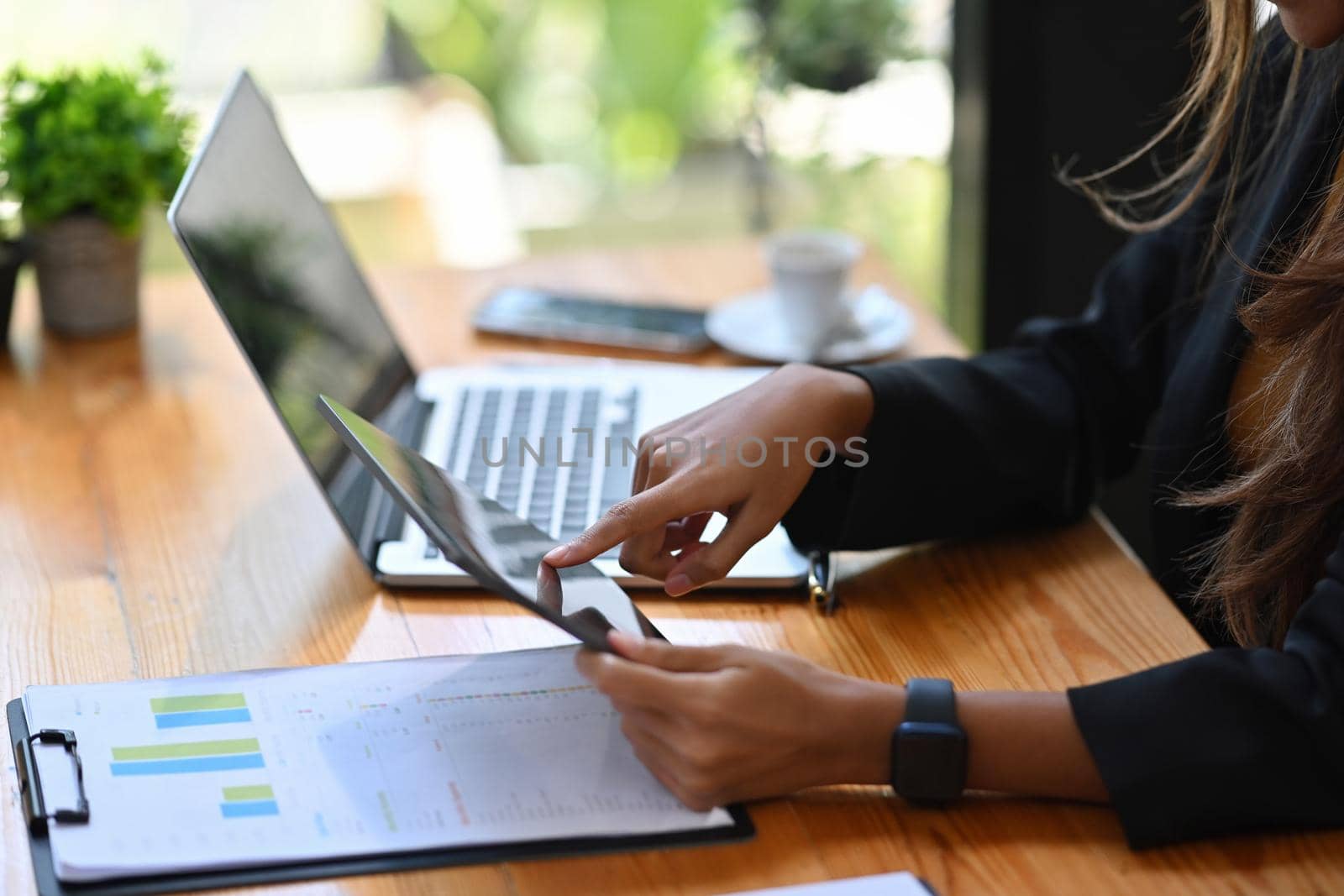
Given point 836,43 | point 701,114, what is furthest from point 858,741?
point 701,114

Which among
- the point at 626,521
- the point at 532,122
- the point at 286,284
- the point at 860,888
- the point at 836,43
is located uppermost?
the point at 836,43

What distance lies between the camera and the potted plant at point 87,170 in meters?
1.27

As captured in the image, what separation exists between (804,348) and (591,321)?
0.22 metres

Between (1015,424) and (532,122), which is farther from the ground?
(532,122)

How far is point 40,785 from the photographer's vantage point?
68 centimetres

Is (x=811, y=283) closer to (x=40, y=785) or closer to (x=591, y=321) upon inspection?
(x=591, y=321)

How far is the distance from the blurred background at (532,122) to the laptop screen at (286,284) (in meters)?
1.00

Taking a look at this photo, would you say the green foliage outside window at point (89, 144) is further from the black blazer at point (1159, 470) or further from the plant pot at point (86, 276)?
the black blazer at point (1159, 470)

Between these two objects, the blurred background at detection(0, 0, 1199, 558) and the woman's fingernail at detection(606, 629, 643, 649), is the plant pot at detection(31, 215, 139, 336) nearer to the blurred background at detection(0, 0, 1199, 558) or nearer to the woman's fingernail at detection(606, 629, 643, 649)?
the blurred background at detection(0, 0, 1199, 558)

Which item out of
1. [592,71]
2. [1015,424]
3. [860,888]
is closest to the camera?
[860,888]

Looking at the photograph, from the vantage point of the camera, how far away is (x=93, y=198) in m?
1.28

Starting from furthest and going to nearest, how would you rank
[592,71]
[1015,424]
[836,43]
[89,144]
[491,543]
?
[592,71], [836,43], [89,144], [1015,424], [491,543]

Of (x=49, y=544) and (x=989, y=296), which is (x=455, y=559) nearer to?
(x=49, y=544)

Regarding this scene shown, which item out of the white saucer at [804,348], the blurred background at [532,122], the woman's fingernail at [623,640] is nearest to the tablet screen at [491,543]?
the woman's fingernail at [623,640]
